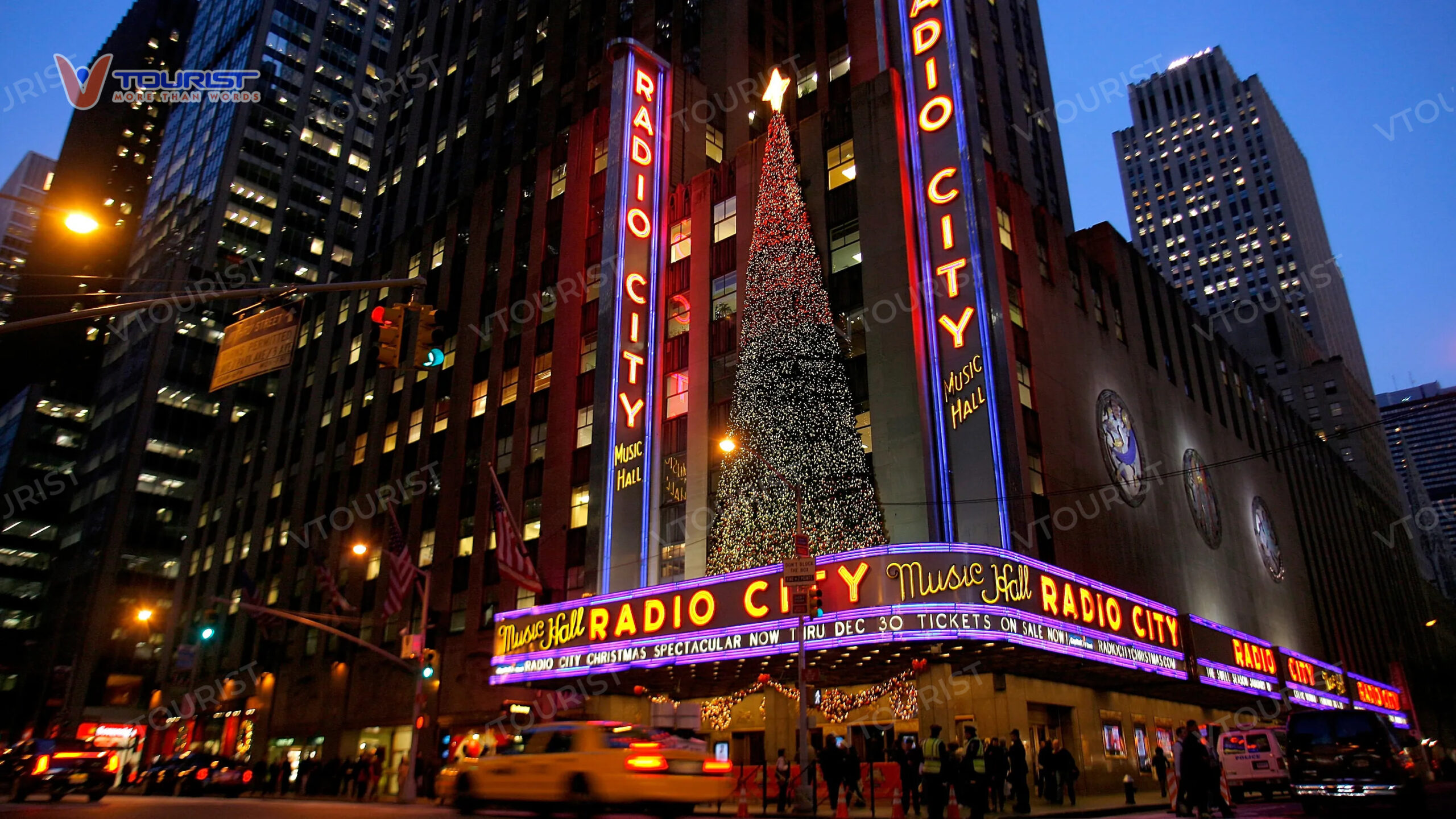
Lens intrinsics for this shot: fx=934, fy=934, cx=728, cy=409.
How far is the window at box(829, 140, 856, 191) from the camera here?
1448 inches

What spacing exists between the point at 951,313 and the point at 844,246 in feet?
19.8

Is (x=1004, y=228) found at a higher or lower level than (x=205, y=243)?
lower

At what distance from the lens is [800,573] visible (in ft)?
75.6

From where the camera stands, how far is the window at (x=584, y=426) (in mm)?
41875

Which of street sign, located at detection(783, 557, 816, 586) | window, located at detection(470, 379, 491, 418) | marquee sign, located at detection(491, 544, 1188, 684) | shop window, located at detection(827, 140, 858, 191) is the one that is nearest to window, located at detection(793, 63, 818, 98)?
shop window, located at detection(827, 140, 858, 191)

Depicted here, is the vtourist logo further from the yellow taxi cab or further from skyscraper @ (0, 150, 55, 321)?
the yellow taxi cab

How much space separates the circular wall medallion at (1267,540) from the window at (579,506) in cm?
3751

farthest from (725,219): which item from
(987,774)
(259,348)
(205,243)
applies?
(205,243)

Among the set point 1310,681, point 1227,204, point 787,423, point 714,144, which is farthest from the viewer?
point 1227,204

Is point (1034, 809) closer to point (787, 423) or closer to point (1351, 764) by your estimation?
point (1351, 764)

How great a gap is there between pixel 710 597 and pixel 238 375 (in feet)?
55.2

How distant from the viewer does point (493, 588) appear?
4388 centimetres

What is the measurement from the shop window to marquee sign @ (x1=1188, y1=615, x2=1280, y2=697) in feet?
69.4

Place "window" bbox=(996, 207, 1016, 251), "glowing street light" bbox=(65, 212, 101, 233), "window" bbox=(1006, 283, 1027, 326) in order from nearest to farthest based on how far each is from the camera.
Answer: "glowing street light" bbox=(65, 212, 101, 233) → "window" bbox=(1006, 283, 1027, 326) → "window" bbox=(996, 207, 1016, 251)
